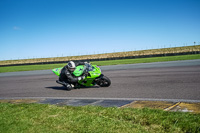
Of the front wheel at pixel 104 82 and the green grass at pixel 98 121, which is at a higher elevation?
the front wheel at pixel 104 82

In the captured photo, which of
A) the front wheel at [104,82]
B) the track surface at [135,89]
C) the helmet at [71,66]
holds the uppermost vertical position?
the helmet at [71,66]

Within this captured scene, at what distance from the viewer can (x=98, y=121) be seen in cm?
380

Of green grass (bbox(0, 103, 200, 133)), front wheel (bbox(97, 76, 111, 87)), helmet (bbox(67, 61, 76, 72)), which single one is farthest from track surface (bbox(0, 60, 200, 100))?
green grass (bbox(0, 103, 200, 133))

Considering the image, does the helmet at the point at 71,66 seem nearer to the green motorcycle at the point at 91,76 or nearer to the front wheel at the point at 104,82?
the green motorcycle at the point at 91,76

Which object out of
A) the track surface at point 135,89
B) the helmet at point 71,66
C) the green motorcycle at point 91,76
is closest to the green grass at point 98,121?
the track surface at point 135,89

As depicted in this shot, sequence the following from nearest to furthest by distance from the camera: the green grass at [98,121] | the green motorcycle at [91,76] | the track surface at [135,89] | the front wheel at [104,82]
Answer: the green grass at [98,121]
the track surface at [135,89]
the green motorcycle at [91,76]
the front wheel at [104,82]

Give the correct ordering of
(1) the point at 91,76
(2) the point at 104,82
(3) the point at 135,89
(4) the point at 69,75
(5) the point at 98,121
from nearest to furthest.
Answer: (5) the point at 98,121
(3) the point at 135,89
(1) the point at 91,76
(4) the point at 69,75
(2) the point at 104,82

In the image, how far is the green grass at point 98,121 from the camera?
3348mm

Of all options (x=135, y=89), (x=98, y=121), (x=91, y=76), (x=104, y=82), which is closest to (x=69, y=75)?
(x=91, y=76)

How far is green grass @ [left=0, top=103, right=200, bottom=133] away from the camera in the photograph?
3348 millimetres

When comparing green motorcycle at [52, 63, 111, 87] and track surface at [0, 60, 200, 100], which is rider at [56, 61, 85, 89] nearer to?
green motorcycle at [52, 63, 111, 87]

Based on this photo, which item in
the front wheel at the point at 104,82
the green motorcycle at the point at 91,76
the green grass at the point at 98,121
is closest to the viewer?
the green grass at the point at 98,121

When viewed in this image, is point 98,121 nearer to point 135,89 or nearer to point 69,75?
point 135,89

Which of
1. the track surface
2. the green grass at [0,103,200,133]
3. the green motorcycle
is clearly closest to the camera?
the green grass at [0,103,200,133]
